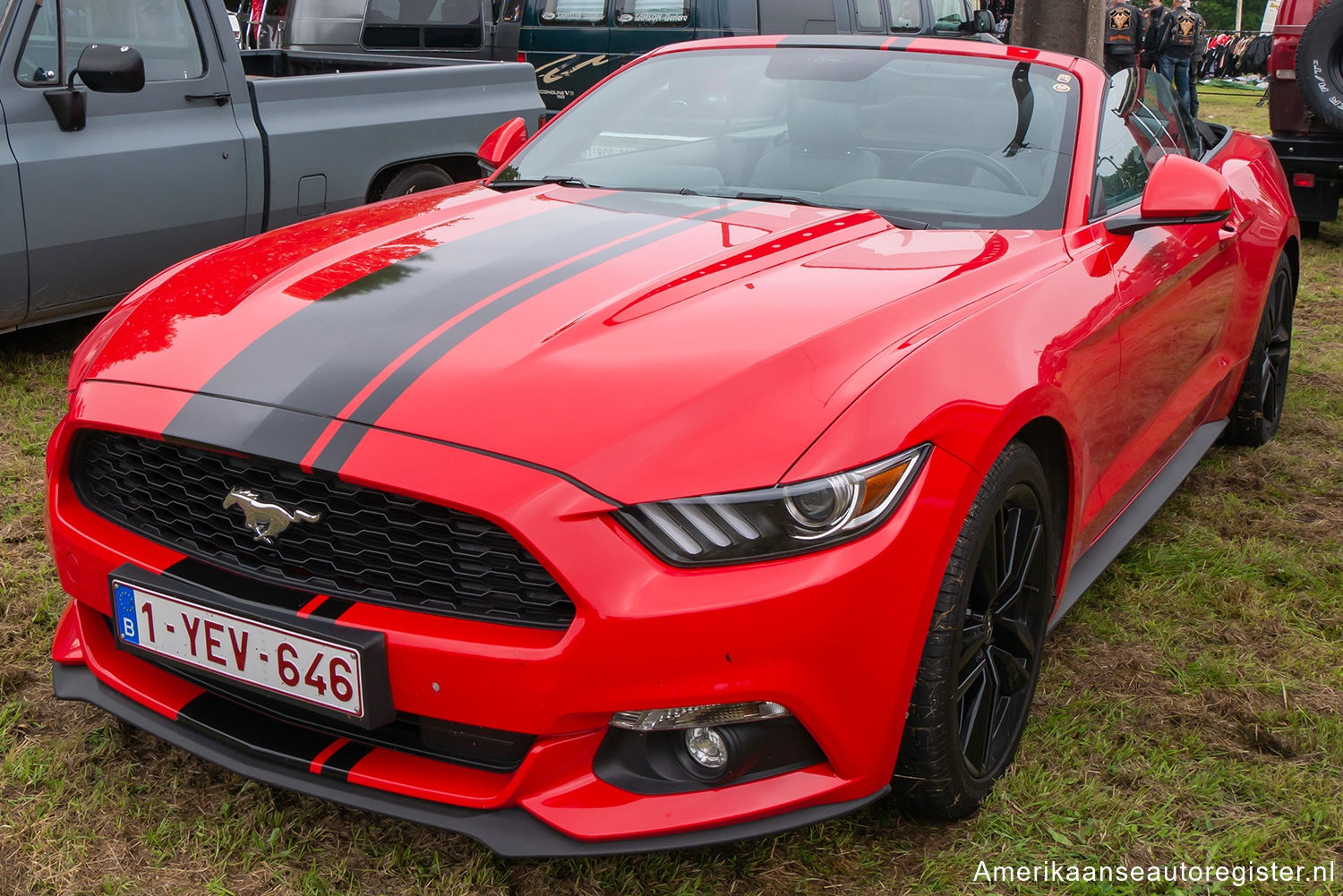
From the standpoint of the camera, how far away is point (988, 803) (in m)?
2.27

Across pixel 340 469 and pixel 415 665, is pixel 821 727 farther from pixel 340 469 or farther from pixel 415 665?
pixel 340 469

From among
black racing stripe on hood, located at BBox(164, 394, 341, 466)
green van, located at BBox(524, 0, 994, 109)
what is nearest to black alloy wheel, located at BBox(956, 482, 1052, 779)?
black racing stripe on hood, located at BBox(164, 394, 341, 466)

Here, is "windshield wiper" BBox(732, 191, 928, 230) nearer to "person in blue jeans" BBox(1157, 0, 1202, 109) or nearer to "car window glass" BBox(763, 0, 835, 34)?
"car window glass" BBox(763, 0, 835, 34)

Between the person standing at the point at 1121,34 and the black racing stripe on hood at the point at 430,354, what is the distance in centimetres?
1148

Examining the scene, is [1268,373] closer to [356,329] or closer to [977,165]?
[977,165]

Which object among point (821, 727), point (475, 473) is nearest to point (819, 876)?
point (821, 727)

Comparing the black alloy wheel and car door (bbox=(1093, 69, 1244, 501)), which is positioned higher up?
car door (bbox=(1093, 69, 1244, 501))

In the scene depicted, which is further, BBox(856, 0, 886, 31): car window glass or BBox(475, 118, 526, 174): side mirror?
BBox(856, 0, 886, 31): car window glass

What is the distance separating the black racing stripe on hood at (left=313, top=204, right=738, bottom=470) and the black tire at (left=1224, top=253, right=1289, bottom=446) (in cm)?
259

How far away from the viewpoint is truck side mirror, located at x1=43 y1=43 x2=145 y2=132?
426cm

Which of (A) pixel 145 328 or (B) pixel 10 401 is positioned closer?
(A) pixel 145 328

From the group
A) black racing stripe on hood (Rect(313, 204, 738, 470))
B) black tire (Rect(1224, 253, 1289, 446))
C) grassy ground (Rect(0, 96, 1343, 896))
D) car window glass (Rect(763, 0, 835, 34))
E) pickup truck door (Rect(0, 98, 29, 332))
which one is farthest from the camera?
car window glass (Rect(763, 0, 835, 34))

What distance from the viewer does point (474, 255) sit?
2.38 m

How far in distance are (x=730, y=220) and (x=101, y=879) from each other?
1773 mm
